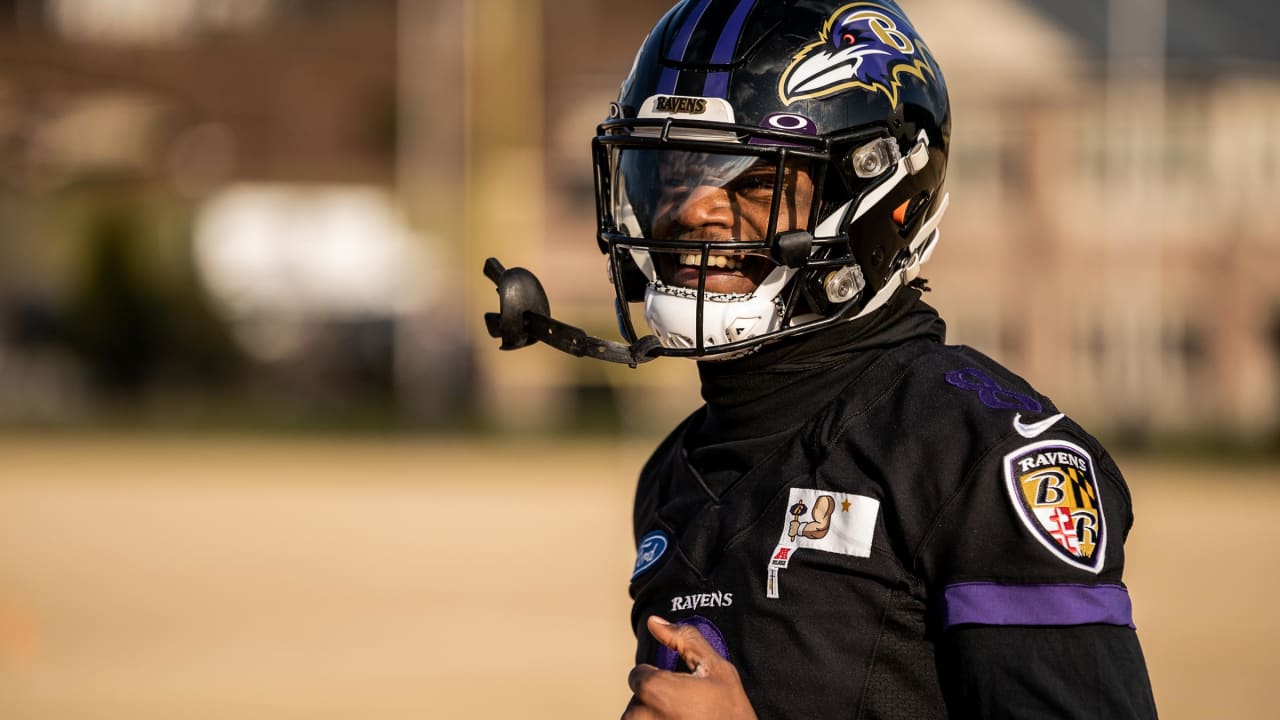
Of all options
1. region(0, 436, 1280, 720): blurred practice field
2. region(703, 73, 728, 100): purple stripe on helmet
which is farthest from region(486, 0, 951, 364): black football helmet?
region(0, 436, 1280, 720): blurred practice field

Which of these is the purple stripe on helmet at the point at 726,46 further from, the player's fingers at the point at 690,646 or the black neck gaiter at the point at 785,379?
the player's fingers at the point at 690,646

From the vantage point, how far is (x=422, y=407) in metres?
32.7

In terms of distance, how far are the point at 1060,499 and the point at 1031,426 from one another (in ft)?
0.44

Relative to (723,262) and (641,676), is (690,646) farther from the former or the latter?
(723,262)

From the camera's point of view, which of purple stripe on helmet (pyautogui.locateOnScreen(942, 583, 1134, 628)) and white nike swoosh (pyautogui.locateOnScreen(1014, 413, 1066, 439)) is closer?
purple stripe on helmet (pyautogui.locateOnScreen(942, 583, 1134, 628))

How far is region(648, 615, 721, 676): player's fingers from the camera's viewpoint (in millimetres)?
2336

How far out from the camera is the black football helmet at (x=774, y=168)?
276cm

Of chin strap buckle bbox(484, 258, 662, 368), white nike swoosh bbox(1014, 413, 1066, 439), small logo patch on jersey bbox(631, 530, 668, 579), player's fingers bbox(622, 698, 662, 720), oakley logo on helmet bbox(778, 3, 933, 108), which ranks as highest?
oakley logo on helmet bbox(778, 3, 933, 108)

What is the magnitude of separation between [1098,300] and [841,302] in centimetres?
3207

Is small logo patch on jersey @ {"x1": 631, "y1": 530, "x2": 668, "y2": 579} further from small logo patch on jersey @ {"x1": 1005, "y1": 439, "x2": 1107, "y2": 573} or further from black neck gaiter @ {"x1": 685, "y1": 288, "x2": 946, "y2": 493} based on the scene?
small logo patch on jersey @ {"x1": 1005, "y1": 439, "x2": 1107, "y2": 573}

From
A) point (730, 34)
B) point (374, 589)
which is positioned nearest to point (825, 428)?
point (730, 34)

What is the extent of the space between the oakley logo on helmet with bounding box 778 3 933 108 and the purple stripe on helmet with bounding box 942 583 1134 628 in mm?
984

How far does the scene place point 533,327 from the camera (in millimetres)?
3000

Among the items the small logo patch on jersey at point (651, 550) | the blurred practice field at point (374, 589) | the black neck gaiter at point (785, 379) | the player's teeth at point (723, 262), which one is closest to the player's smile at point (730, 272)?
the player's teeth at point (723, 262)
